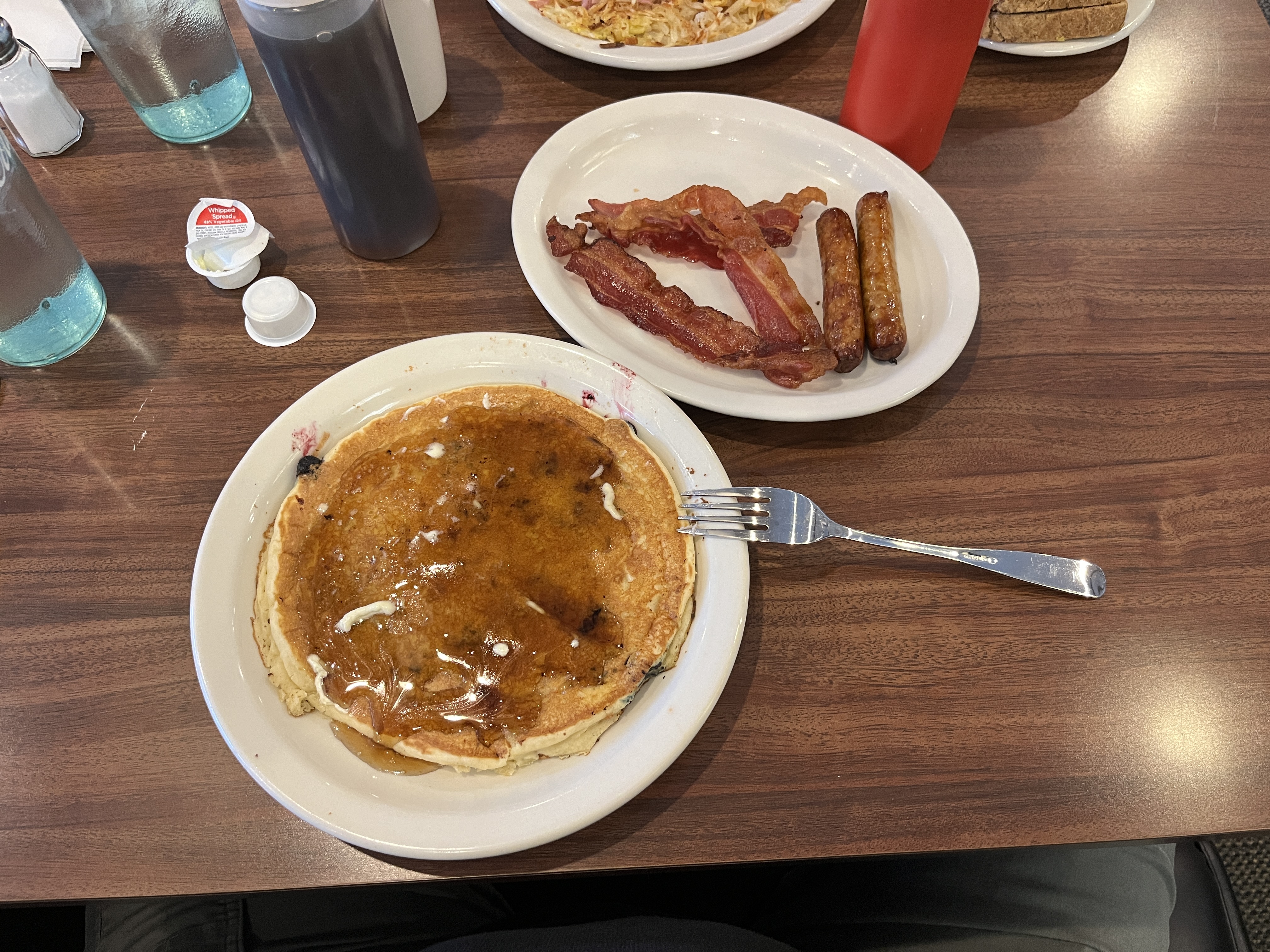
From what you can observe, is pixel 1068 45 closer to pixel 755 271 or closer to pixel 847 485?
pixel 755 271

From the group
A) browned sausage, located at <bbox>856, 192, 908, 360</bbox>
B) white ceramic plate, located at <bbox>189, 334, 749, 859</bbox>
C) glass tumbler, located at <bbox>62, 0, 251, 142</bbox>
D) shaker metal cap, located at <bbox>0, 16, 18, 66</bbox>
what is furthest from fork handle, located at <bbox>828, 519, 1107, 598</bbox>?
shaker metal cap, located at <bbox>0, 16, 18, 66</bbox>

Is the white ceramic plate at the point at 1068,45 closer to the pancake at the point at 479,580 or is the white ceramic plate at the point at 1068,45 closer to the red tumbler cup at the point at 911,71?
the red tumbler cup at the point at 911,71

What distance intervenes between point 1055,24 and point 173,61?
1812 mm

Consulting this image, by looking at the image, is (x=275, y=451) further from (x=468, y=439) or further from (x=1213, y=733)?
(x=1213, y=733)

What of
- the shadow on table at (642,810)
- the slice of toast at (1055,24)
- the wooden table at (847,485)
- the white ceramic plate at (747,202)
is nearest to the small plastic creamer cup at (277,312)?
the wooden table at (847,485)

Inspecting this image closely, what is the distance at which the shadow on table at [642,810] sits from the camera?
3.57 ft

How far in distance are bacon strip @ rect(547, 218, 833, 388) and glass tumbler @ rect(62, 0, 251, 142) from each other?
2.58 ft

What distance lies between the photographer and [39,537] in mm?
1317

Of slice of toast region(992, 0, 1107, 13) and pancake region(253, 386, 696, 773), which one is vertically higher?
slice of toast region(992, 0, 1107, 13)

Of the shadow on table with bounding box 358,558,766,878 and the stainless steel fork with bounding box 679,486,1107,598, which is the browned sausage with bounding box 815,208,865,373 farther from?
the shadow on table with bounding box 358,558,766,878

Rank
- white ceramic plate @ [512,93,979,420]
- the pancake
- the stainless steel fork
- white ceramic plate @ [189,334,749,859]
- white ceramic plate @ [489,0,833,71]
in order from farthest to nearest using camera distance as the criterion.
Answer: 1. white ceramic plate @ [489,0,833,71]
2. white ceramic plate @ [512,93,979,420]
3. the stainless steel fork
4. the pancake
5. white ceramic plate @ [189,334,749,859]

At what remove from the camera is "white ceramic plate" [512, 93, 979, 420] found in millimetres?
1382

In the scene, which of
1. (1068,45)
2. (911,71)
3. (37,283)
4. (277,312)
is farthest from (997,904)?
(37,283)

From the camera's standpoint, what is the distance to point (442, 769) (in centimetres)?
112
